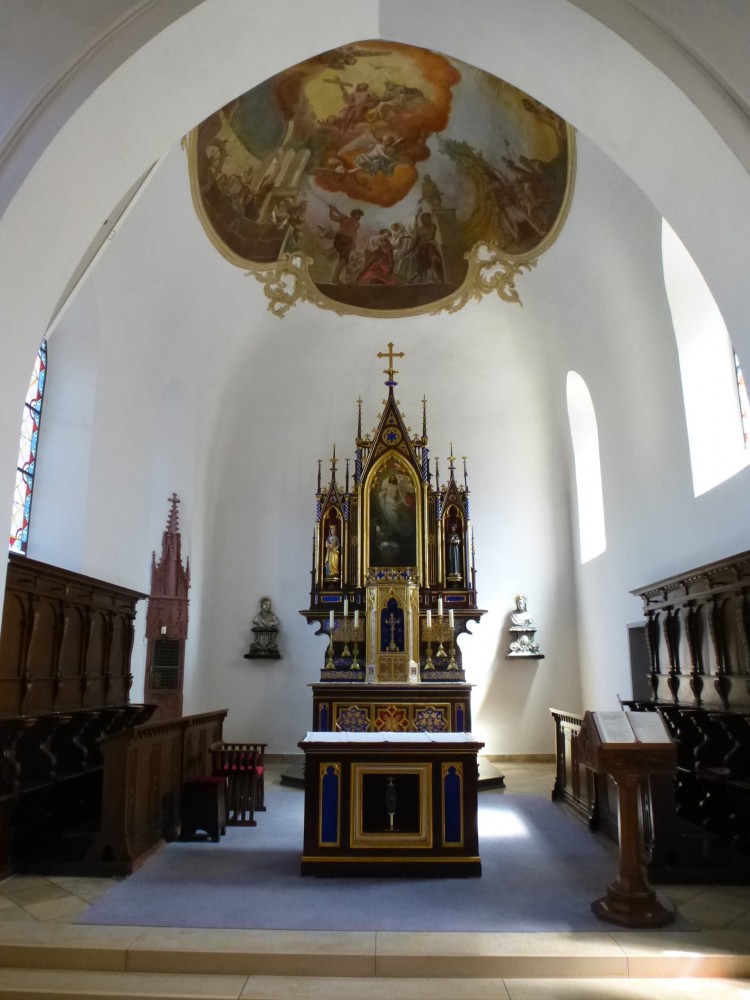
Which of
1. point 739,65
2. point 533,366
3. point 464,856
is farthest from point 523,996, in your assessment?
point 533,366

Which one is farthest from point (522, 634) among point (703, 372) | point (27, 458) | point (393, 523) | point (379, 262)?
point (27, 458)

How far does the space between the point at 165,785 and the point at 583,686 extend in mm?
8098

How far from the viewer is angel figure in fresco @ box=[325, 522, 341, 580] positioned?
12.0 metres

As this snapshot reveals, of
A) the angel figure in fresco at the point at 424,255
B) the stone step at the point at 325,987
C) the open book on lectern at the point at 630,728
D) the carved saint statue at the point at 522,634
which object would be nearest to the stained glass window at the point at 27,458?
the stone step at the point at 325,987

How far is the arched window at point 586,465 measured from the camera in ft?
42.5

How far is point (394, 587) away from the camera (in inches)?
450

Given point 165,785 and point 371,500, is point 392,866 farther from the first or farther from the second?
point 371,500

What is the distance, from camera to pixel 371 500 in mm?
12219

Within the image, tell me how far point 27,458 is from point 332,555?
183 inches

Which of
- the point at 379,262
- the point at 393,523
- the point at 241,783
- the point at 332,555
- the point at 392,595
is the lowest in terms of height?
the point at 241,783

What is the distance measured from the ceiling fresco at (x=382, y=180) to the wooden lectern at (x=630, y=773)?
7954 mm

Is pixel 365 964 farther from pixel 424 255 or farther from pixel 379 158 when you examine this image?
pixel 424 255

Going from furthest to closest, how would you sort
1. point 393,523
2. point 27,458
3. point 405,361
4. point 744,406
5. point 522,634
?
point 405,361 → point 522,634 → point 393,523 → point 27,458 → point 744,406

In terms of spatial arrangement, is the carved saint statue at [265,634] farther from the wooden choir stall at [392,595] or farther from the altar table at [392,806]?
the altar table at [392,806]
